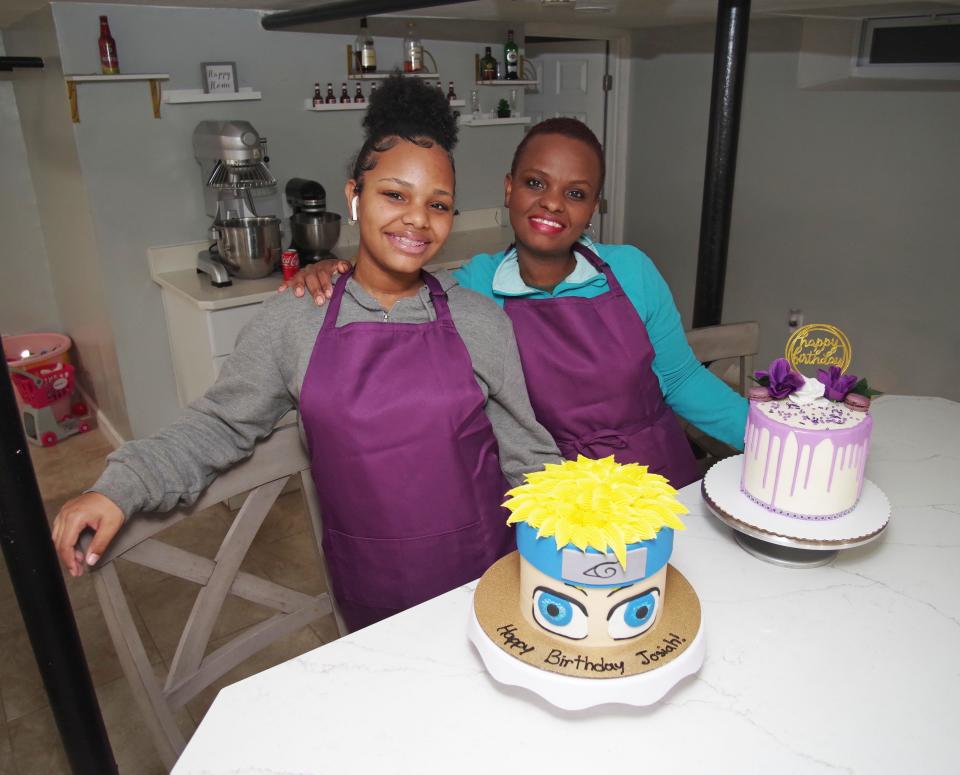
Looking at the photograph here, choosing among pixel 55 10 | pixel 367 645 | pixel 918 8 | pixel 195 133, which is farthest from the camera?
pixel 918 8

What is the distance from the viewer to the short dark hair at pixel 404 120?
1.22 metres

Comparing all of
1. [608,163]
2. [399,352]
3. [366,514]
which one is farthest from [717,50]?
[608,163]

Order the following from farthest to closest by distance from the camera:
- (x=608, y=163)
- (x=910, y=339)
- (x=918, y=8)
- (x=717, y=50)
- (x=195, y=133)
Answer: (x=608, y=163) → (x=910, y=339) → (x=918, y=8) → (x=195, y=133) → (x=717, y=50)

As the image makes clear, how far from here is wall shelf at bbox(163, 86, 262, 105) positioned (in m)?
2.77

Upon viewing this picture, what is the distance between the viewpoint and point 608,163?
4.71 m

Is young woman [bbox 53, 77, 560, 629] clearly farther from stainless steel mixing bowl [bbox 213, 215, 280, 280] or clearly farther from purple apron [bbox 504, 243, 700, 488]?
stainless steel mixing bowl [bbox 213, 215, 280, 280]

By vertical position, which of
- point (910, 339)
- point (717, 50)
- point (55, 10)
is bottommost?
point (910, 339)

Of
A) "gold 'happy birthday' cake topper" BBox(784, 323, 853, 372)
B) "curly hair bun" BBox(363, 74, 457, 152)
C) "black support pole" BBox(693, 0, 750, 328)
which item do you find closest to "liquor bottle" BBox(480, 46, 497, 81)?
"black support pole" BBox(693, 0, 750, 328)

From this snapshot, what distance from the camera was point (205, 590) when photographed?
3.94 feet

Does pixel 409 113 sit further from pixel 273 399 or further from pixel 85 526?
pixel 85 526

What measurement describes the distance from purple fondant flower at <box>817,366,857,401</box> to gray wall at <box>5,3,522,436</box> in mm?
2265

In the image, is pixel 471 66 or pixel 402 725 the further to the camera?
pixel 471 66

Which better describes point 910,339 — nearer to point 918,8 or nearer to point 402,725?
point 918,8

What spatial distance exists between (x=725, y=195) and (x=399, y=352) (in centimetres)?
100
